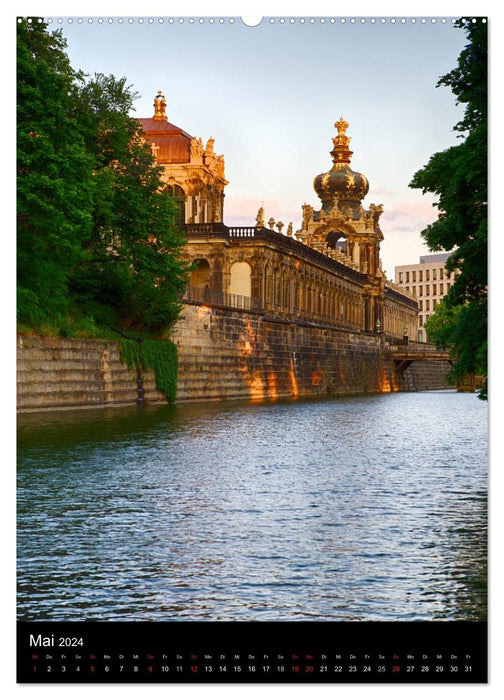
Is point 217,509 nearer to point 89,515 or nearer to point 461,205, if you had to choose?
point 89,515

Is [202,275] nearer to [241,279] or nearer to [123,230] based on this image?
[241,279]

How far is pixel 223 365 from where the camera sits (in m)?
67.2

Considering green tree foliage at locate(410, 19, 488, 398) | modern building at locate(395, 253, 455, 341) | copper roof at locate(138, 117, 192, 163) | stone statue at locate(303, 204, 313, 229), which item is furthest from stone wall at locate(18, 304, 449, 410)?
green tree foliage at locate(410, 19, 488, 398)

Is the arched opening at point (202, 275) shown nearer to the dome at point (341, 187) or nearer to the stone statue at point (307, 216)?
the stone statue at point (307, 216)

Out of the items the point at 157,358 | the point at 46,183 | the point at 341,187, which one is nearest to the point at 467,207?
the point at 46,183

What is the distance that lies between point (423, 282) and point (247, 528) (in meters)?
131

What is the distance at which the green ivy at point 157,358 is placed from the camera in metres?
51.3

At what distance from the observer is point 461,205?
13188mm

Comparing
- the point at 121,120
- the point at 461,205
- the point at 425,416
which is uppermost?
the point at 121,120

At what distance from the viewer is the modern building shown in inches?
4931

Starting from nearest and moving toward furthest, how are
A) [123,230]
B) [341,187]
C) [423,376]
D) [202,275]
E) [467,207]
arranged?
[467,207], [123,230], [202,275], [423,376], [341,187]

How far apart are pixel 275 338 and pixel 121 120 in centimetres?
3185

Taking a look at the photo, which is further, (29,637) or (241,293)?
(241,293)

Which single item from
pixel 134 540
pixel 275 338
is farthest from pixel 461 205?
pixel 275 338
